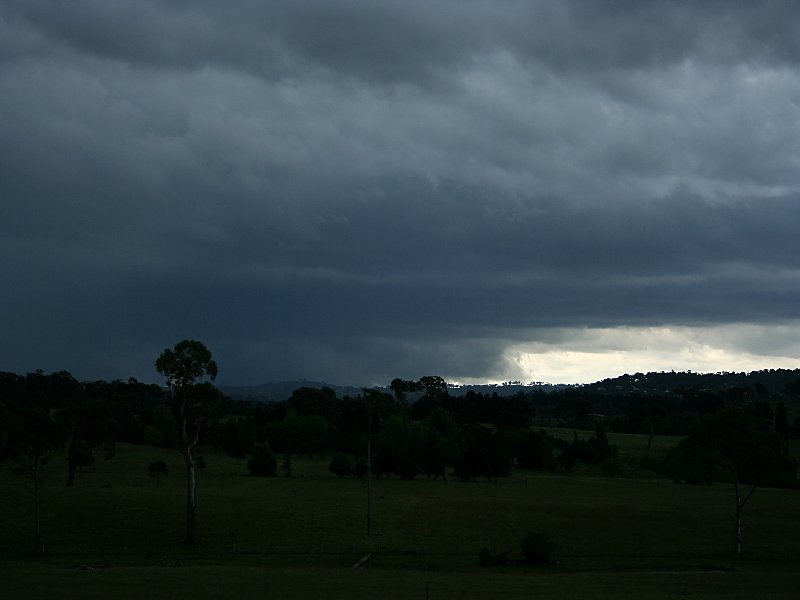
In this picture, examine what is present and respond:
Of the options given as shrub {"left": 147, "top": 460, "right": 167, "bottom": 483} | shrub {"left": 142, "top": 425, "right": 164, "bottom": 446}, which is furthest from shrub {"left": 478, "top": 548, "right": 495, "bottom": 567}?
shrub {"left": 142, "top": 425, "right": 164, "bottom": 446}

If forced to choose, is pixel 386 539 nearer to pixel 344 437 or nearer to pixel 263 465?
pixel 263 465

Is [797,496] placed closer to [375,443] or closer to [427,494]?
[427,494]

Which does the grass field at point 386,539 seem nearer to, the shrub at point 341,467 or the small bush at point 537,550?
the small bush at point 537,550

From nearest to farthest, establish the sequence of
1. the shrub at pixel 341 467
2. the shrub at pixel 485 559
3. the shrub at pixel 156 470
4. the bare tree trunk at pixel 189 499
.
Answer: the shrub at pixel 485 559, the bare tree trunk at pixel 189 499, the shrub at pixel 156 470, the shrub at pixel 341 467

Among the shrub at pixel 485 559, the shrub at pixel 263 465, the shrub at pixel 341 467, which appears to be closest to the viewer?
the shrub at pixel 485 559

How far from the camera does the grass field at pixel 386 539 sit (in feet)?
132

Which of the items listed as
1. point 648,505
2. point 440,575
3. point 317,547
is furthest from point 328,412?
point 440,575

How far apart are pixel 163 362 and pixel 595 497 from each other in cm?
4744

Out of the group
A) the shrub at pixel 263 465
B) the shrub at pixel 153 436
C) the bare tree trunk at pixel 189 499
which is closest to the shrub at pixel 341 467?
the shrub at pixel 263 465

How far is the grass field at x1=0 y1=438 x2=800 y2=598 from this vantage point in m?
40.4

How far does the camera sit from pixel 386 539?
2383 inches

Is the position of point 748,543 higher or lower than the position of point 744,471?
lower

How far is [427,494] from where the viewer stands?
8775 centimetres

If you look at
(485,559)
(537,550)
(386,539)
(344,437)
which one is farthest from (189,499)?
(344,437)
